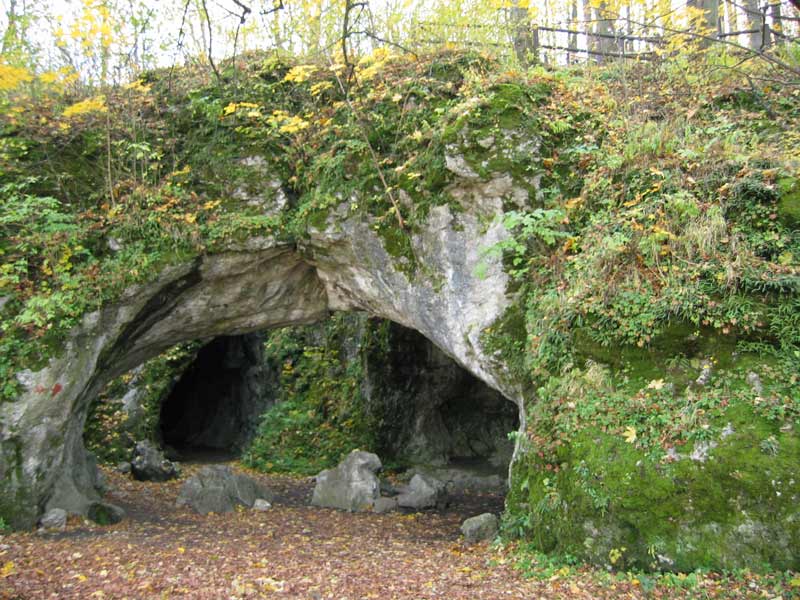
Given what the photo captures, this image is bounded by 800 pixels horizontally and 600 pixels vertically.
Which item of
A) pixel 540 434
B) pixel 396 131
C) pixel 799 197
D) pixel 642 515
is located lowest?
pixel 642 515

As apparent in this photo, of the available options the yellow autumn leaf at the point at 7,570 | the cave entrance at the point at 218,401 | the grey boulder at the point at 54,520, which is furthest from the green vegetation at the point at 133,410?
the yellow autumn leaf at the point at 7,570

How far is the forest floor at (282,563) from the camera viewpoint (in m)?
4.97

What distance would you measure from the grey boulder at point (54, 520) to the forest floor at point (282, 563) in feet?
0.38

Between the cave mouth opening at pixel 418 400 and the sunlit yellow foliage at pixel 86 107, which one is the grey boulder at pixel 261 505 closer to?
the cave mouth opening at pixel 418 400

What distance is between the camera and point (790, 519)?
4.55 meters

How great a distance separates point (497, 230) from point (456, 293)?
0.95 m

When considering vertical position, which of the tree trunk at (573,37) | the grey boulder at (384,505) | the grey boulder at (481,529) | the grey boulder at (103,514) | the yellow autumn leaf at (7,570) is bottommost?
the grey boulder at (384,505)

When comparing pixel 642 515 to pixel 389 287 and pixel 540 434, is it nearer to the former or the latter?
pixel 540 434

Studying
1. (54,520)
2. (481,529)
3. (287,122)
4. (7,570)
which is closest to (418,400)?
(481,529)

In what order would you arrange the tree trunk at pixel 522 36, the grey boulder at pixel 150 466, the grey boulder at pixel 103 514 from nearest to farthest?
the grey boulder at pixel 103 514
the tree trunk at pixel 522 36
the grey boulder at pixel 150 466

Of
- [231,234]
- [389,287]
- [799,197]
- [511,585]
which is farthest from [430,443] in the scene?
[799,197]

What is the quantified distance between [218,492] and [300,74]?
648 cm

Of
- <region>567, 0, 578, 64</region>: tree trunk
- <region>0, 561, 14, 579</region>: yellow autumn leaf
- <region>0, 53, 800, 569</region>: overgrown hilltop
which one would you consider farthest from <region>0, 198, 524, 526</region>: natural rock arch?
<region>567, 0, 578, 64</region>: tree trunk

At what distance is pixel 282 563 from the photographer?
624cm
